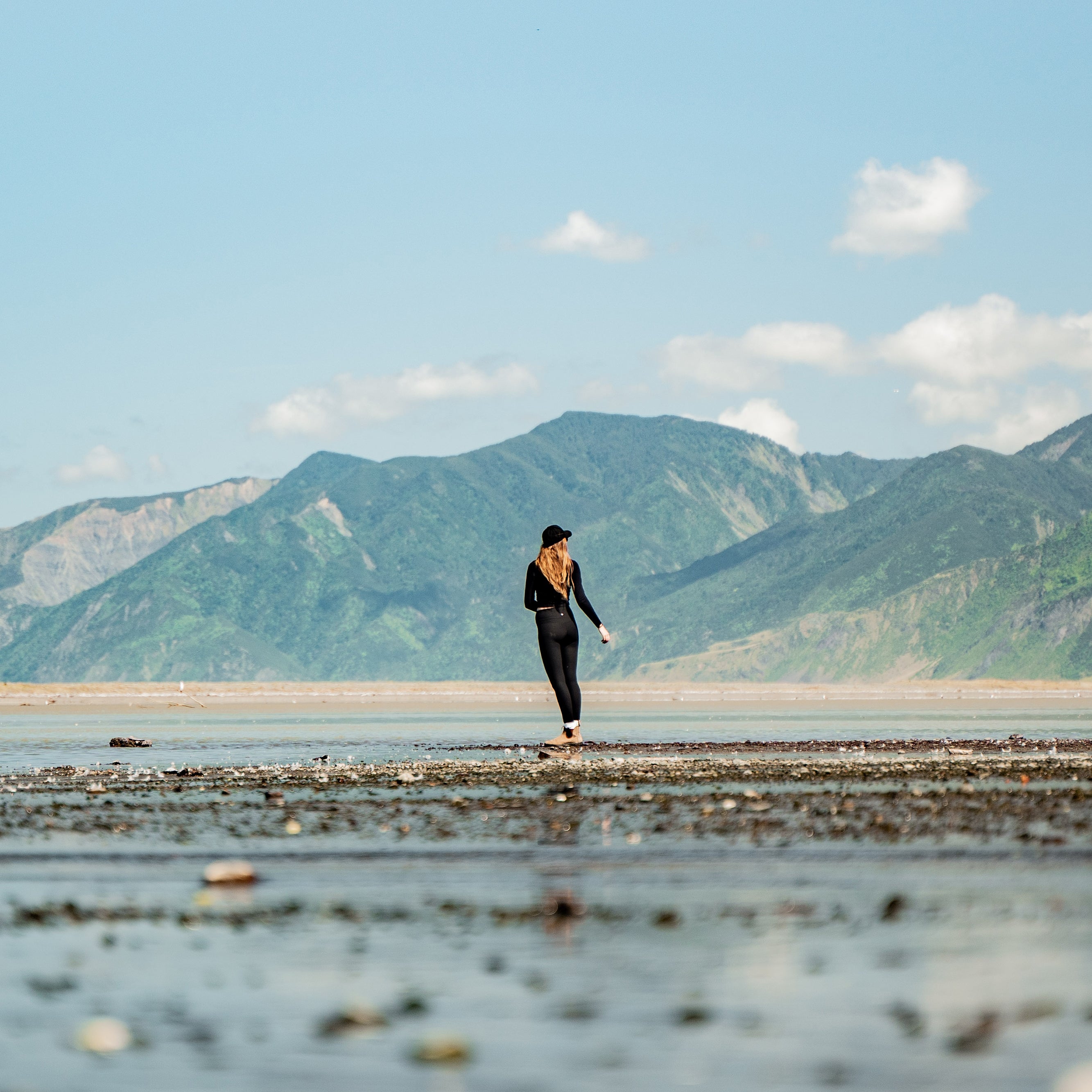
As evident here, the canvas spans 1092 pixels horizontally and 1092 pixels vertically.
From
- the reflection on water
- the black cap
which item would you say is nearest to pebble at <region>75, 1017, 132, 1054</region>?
the reflection on water

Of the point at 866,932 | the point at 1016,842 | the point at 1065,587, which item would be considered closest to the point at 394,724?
the point at 1016,842

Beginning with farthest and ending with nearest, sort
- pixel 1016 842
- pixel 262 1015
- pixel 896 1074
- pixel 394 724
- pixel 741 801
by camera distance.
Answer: pixel 394 724, pixel 741 801, pixel 1016 842, pixel 262 1015, pixel 896 1074

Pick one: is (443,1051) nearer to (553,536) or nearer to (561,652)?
(561,652)

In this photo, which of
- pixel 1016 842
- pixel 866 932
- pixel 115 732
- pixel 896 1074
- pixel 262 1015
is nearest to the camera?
pixel 896 1074

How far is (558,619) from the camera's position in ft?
79.7

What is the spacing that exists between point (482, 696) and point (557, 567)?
72665 millimetres

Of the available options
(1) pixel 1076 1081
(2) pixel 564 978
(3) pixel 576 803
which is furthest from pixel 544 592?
(1) pixel 1076 1081

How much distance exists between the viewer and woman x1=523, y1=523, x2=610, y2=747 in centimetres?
2425

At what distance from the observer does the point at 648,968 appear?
6.61 m

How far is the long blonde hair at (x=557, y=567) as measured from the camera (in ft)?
79.9

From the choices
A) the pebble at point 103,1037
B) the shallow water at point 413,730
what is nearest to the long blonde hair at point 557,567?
the shallow water at point 413,730

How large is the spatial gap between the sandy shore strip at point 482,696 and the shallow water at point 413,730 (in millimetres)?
9152

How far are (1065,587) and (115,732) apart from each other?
6508 inches

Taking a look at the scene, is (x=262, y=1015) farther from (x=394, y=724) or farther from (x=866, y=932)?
(x=394, y=724)
